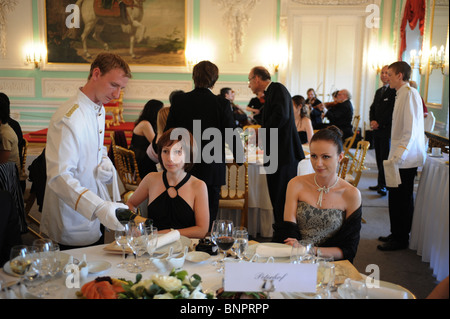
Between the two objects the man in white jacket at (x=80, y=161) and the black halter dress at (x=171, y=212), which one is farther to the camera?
the black halter dress at (x=171, y=212)

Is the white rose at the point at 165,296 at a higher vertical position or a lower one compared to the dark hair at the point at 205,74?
lower

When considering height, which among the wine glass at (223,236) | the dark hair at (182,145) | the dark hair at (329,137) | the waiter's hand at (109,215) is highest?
the dark hair at (329,137)

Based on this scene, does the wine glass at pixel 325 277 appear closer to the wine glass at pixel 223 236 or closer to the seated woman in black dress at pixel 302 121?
the wine glass at pixel 223 236

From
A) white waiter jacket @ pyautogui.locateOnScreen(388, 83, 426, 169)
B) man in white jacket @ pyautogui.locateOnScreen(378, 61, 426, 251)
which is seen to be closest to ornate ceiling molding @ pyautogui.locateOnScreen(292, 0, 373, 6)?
man in white jacket @ pyautogui.locateOnScreen(378, 61, 426, 251)

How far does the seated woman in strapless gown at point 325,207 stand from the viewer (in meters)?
2.10

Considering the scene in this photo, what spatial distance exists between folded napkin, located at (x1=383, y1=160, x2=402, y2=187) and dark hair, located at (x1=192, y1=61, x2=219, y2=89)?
161 cm

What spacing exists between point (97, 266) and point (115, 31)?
30.2 ft

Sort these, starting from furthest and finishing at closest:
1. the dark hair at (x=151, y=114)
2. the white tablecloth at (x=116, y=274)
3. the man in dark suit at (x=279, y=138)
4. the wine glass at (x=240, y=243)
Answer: the dark hair at (x=151, y=114) → the man in dark suit at (x=279, y=138) → the wine glass at (x=240, y=243) → the white tablecloth at (x=116, y=274)

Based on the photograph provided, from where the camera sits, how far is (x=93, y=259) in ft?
5.64

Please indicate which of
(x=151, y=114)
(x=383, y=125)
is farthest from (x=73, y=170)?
(x=383, y=125)

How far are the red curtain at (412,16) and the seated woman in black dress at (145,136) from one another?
5.33m

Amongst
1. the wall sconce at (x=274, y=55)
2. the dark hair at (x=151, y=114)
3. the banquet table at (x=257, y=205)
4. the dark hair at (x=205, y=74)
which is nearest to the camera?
the dark hair at (x=205, y=74)

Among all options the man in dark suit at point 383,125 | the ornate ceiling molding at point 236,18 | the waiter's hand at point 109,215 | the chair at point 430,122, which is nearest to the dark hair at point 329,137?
the waiter's hand at point 109,215
